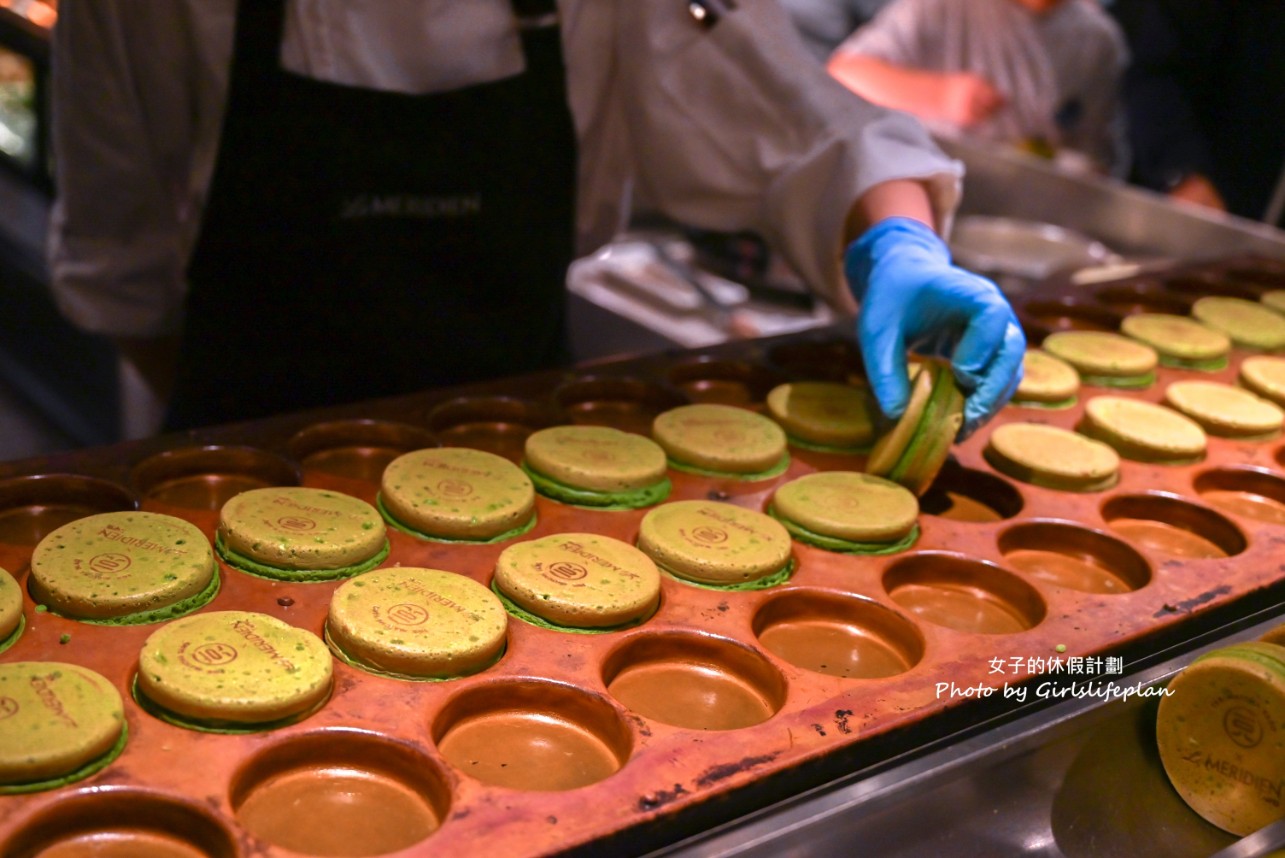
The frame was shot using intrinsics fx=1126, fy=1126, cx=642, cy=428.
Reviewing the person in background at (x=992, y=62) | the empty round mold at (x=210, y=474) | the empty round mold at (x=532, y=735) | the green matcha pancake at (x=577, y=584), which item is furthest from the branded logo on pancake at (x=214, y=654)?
the person in background at (x=992, y=62)

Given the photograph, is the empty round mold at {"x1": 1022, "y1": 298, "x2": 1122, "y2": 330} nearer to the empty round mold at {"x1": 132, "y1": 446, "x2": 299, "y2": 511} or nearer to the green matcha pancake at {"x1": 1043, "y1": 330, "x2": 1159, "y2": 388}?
the green matcha pancake at {"x1": 1043, "y1": 330, "x2": 1159, "y2": 388}

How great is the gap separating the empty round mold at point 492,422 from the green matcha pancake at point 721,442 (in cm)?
21

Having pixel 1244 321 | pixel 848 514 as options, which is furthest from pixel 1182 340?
pixel 848 514

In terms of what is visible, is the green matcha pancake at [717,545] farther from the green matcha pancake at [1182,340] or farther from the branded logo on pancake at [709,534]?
the green matcha pancake at [1182,340]

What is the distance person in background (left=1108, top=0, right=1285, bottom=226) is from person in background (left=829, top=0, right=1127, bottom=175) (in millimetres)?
256

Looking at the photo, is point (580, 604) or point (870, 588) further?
point (870, 588)

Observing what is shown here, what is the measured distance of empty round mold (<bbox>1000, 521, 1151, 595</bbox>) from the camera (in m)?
1.83

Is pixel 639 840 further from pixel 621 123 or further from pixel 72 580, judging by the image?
pixel 621 123

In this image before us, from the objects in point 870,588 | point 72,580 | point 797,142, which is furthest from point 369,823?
point 797,142

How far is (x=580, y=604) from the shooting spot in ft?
4.66

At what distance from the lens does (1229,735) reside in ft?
4.60

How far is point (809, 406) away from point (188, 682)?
127cm

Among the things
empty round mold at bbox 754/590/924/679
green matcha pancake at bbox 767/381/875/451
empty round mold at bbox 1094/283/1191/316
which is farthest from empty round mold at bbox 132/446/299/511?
empty round mold at bbox 1094/283/1191/316

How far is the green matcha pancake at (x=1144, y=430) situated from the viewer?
2117 mm
